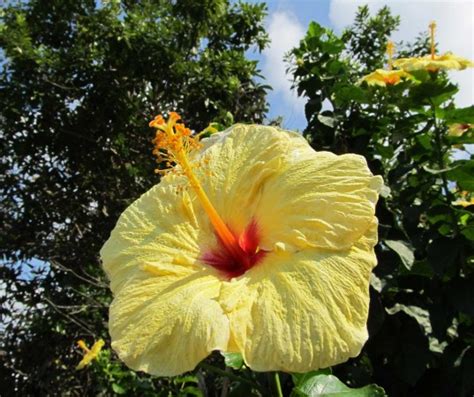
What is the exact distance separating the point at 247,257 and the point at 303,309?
0.32m

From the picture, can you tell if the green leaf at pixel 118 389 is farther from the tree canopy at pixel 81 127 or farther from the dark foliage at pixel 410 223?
the tree canopy at pixel 81 127

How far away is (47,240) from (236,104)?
102 inches

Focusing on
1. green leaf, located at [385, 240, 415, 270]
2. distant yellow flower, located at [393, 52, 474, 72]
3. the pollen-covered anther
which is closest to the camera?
the pollen-covered anther

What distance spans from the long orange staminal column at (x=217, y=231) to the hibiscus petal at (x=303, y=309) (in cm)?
17

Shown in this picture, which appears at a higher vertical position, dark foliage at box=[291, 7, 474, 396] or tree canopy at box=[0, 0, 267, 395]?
tree canopy at box=[0, 0, 267, 395]

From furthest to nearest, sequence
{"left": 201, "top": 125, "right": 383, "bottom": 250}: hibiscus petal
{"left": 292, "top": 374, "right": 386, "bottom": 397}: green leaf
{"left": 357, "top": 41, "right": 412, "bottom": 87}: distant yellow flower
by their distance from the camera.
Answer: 1. {"left": 357, "top": 41, "right": 412, "bottom": 87}: distant yellow flower
2. {"left": 292, "top": 374, "right": 386, "bottom": 397}: green leaf
3. {"left": 201, "top": 125, "right": 383, "bottom": 250}: hibiscus petal

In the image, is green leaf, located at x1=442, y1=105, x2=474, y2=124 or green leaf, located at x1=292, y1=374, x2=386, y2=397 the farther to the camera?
green leaf, located at x1=442, y1=105, x2=474, y2=124

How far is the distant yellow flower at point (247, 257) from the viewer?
908 mm

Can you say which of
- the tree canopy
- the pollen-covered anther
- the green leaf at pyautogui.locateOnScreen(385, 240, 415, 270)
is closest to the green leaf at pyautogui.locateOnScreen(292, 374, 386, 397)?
the pollen-covered anther

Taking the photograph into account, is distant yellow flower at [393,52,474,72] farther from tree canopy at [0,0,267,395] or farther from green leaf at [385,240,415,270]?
tree canopy at [0,0,267,395]

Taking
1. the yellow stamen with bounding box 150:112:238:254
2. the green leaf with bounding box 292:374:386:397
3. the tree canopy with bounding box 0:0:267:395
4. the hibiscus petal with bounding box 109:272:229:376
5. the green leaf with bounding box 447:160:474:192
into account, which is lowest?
the green leaf with bounding box 292:374:386:397

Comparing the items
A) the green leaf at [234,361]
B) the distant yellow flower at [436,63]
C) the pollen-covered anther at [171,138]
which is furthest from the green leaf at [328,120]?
the green leaf at [234,361]

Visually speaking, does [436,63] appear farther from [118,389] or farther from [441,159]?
[118,389]

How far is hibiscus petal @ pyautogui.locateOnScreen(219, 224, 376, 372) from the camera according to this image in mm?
864
